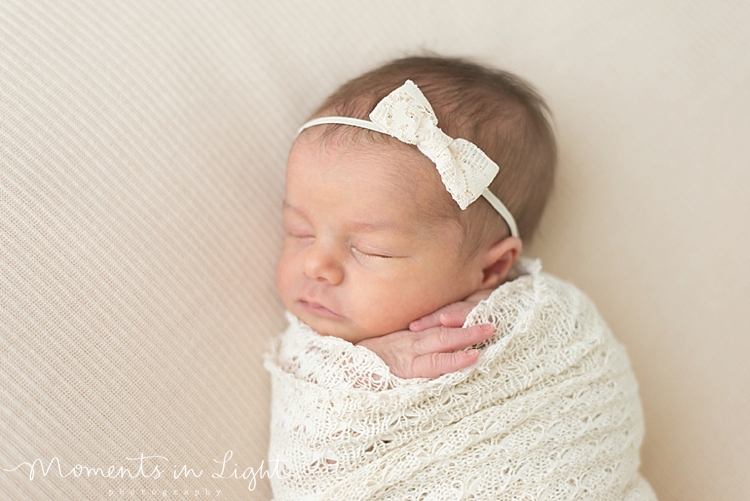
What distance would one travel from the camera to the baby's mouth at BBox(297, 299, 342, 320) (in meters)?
1.46

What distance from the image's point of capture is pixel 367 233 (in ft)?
4.66

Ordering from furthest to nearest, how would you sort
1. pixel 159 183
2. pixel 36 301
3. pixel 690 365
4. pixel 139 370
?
pixel 690 365 < pixel 159 183 < pixel 139 370 < pixel 36 301

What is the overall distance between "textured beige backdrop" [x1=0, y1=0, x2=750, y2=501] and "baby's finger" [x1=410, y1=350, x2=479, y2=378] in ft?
1.53

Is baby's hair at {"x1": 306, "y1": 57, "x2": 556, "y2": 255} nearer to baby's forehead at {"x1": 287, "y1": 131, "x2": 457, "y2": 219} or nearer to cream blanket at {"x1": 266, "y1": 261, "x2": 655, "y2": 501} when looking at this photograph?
baby's forehead at {"x1": 287, "y1": 131, "x2": 457, "y2": 219}

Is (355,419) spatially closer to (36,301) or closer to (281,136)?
(36,301)

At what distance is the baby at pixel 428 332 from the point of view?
4.31 ft

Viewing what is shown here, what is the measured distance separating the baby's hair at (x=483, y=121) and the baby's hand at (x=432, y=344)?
0.18m

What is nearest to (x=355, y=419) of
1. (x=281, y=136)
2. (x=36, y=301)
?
(x=36, y=301)

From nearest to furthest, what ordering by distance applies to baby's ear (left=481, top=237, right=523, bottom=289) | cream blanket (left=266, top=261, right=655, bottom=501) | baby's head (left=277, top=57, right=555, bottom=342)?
1. cream blanket (left=266, top=261, right=655, bottom=501)
2. baby's head (left=277, top=57, right=555, bottom=342)
3. baby's ear (left=481, top=237, right=523, bottom=289)

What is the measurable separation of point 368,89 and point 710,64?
1.09 metres

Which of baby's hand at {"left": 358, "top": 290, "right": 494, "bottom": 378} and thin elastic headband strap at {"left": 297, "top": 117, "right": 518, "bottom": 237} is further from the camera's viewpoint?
thin elastic headband strap at {"left": 297, "top": 117, "right": 518, "bottom": 237}

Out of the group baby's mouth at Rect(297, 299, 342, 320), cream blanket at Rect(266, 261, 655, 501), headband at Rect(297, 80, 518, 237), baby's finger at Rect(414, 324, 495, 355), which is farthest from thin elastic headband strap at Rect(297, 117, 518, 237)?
baby's mouth at Rect(297, 299, 342, 320)

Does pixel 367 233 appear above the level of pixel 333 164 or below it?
below

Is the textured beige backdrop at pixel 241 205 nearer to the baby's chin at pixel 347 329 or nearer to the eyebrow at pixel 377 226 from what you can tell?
the baby's chin at pixel 347 329
